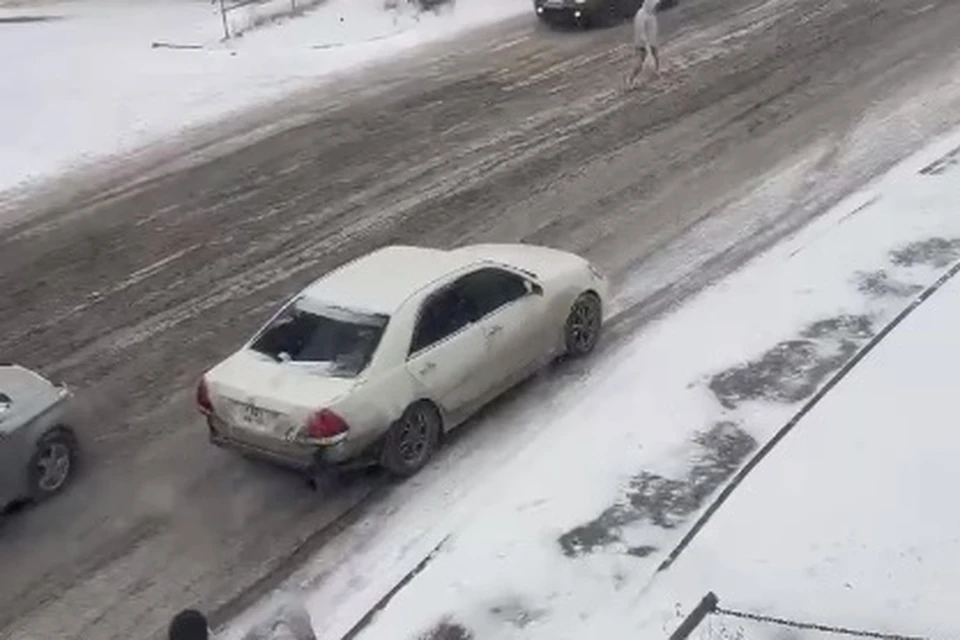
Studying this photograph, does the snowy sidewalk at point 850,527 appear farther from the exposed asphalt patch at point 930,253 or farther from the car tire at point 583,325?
the exposed asphalt patch at point 930,253

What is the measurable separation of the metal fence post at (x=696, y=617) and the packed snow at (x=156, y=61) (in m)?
14.9

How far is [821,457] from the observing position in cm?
1155

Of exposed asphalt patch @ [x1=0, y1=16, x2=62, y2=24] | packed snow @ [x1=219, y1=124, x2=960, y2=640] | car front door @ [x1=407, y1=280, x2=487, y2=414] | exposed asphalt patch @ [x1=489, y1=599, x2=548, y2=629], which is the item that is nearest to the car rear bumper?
packed snow @ [x1=219, y1=124, x2=960, y2=640]

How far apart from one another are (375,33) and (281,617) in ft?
65.0

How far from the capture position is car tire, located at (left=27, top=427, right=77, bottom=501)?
471 inches

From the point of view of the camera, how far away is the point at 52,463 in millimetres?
12195

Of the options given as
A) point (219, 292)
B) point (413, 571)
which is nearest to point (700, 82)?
point (219, 292)

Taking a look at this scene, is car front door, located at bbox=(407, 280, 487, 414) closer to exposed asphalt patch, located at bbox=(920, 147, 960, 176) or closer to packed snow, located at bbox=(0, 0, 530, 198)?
exposed asphalt patch, located at bbox=(920, 147, 960, 176)

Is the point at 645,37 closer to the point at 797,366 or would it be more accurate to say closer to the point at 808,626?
the point at 797,366

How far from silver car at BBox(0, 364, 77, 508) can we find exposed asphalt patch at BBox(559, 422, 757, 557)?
435 centimetres

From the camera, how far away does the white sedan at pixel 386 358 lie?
1149 cm

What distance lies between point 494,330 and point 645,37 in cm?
1213

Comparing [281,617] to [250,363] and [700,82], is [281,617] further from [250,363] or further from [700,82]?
[700,82]

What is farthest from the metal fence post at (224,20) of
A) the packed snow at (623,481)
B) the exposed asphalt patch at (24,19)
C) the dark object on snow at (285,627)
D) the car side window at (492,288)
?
the dark object on snow at (285,627)
